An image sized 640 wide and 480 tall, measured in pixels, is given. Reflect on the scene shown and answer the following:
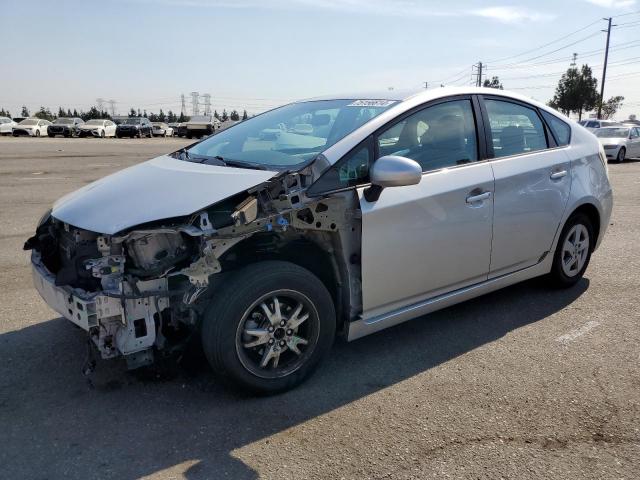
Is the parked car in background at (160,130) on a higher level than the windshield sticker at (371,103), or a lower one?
lower

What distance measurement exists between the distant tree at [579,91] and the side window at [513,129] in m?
55.6

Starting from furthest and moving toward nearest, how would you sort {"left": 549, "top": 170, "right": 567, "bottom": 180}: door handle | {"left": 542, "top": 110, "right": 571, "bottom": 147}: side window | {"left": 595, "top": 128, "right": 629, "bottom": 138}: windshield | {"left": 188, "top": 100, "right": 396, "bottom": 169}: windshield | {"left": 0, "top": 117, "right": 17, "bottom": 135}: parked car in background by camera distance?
{"left": 0, "top": 117, "right": 17, "bottom": 135}: parked car in background < {"left": 595, "top": 128, "right": 629, "bottom": 138}: windshield < {"left": 542, "top": 110, "right": 571, "bottom": 147}: side window < {"left": 549, "top": 170, "right": 567, "bottom": 180}: door handle < {"left": 188, "top": 100, "right": 396, "bottom": 169}: windshield

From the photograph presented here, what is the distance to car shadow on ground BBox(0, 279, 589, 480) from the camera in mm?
2660

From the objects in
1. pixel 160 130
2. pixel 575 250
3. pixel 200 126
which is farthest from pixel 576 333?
pixel 160 130

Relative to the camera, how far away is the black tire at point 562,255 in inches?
187

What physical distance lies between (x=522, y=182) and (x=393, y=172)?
148 centimetres

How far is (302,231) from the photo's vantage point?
10.7ft

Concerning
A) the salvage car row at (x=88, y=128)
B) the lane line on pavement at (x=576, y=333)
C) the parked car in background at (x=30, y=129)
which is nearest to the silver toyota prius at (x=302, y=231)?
the lane line on pavement at (x=576, y=333)

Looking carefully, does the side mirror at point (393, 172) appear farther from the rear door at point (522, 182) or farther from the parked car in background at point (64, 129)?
the parked car in background at point (64, 129)

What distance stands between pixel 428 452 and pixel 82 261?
2.01 meters

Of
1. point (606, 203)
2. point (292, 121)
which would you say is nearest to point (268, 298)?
point (292, 121)

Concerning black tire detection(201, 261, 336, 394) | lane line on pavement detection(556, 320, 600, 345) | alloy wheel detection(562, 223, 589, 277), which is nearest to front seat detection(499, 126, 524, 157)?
alloy wheel detection(562, 223, 589, 277)

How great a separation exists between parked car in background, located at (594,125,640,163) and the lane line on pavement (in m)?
19.4

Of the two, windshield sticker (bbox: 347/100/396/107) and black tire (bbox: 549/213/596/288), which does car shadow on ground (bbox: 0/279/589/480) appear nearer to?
black tire (bbox: 549/213/596/288)
